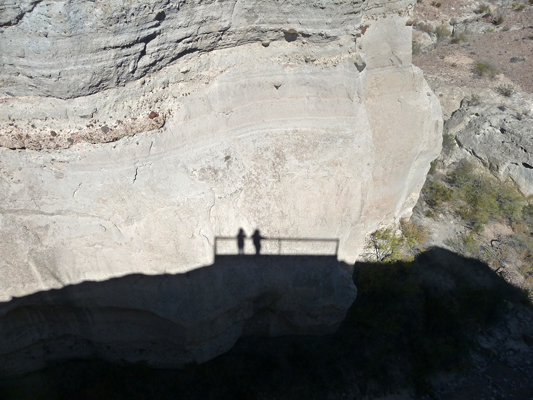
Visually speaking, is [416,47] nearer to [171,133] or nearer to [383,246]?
[383,246]

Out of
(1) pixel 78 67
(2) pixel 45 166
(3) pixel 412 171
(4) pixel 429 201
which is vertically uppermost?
(1) pixel 78 67

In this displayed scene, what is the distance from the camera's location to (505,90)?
7.67 metres

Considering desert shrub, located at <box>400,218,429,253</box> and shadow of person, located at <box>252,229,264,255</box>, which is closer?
shadow of person, located at <box>252,229,264,255</box>

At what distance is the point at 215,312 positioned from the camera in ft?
12.5

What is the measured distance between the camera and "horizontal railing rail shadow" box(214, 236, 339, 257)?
3.69 metres

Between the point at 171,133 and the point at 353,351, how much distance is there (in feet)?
12.1

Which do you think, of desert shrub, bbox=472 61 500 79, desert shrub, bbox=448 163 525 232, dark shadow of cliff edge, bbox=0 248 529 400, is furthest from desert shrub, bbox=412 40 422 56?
dark shadow of cliff edge, bbox=0 248 529 400

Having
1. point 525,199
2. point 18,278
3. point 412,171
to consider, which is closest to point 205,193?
point 18,278

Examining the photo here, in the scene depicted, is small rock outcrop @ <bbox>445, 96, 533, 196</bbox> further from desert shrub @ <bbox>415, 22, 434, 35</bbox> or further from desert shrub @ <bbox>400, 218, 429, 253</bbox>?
desert shrub @ <bbox>415, 22, 434, 35</bbox>

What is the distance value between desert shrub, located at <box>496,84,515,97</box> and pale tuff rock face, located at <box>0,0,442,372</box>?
5.21 meters

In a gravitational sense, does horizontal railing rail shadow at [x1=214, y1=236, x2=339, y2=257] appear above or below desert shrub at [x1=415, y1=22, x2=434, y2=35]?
below

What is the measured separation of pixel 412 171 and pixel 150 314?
3846mm

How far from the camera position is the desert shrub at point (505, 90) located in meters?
7.60

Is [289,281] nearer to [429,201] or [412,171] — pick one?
[412,171]
